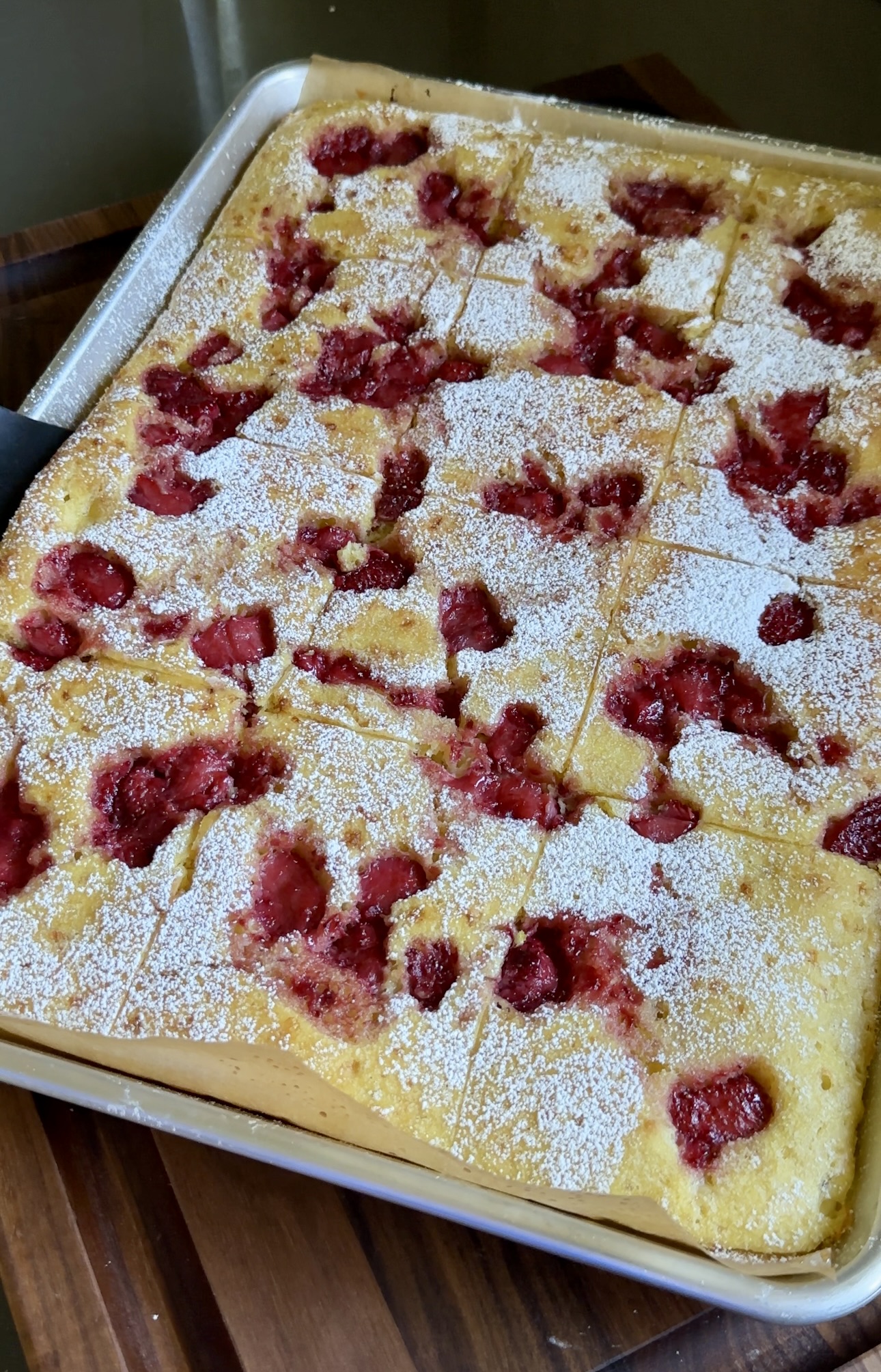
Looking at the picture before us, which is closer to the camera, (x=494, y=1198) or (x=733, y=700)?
(x=494, y=1198)

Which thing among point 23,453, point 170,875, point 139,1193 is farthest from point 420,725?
point 23,453

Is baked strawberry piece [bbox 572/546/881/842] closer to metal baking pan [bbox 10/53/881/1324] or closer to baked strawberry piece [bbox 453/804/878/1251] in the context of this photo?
baked strawberry piece [bbox 453/804/878/1251]

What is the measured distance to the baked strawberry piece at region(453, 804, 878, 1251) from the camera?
1296 millimetres

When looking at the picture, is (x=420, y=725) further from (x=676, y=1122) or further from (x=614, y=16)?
(x=614, y=16)

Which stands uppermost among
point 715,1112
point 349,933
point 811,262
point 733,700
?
point 811,262

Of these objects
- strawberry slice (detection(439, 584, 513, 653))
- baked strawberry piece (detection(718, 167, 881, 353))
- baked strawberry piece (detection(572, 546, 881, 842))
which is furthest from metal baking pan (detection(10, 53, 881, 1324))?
baked strawberry piece (detection(718, 167, 881, 353))

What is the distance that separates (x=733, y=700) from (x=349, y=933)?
657mm

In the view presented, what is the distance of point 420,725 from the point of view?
5.20ft

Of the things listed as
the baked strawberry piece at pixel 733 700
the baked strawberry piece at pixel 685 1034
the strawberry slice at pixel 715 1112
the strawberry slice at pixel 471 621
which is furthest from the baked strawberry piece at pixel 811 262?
the strawberry slice at pixel 715 1112

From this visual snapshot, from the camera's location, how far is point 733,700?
1609mm

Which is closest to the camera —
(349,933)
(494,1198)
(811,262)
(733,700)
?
(494,1198)

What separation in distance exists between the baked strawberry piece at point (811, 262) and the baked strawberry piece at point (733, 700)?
1.86 ft

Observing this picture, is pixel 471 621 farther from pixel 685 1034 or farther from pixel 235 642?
pixel 685 1034

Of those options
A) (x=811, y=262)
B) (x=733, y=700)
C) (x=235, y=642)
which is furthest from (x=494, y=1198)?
(x=811, y=262)
